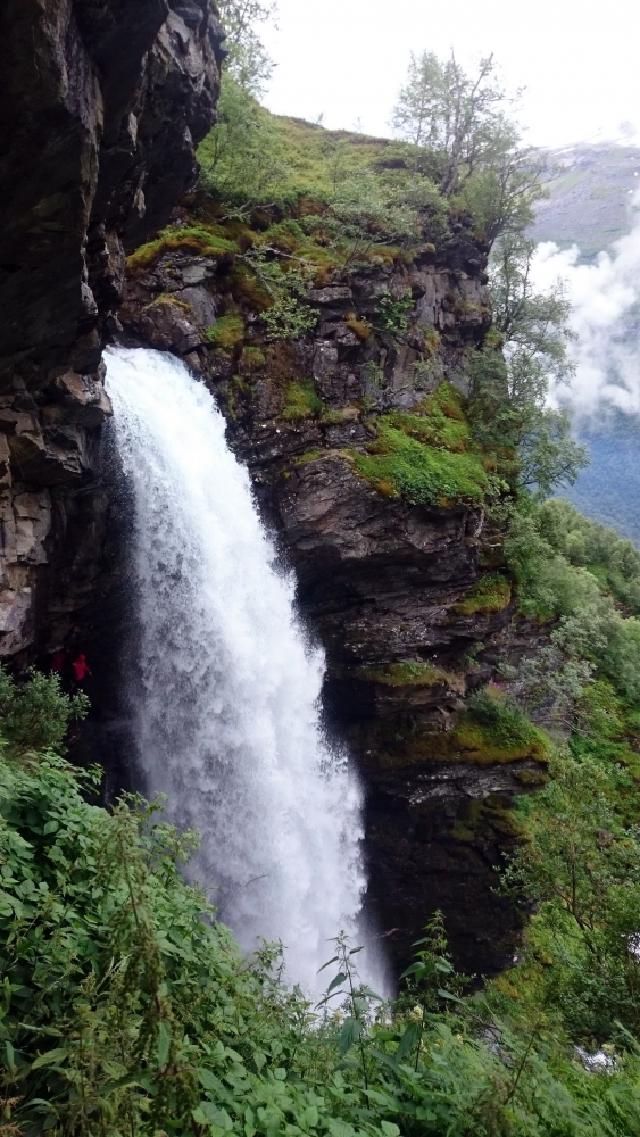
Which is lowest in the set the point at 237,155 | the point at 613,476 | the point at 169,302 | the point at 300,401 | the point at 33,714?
the point at 33,714

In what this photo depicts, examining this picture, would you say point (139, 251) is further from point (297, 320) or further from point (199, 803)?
point (199, 803)

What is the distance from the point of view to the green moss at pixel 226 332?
628 inches

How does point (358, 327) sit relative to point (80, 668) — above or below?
above

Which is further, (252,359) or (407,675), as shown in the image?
(252,359)

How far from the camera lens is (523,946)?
55.4 ft

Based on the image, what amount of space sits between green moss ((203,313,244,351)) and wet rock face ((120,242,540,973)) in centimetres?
16

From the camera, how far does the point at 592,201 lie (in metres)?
104

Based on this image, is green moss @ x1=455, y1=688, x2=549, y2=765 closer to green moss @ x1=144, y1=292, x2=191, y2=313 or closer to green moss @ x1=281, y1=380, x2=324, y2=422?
green moss @ x1=281, y1=380, x2=324, y2=422

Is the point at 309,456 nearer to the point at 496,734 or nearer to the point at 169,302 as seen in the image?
the point at 169,302

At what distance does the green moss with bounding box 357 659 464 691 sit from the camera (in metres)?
15.7

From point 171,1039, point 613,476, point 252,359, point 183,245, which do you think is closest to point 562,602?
point 252,359

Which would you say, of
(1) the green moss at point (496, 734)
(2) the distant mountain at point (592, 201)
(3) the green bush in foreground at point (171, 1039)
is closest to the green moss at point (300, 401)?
(1) the green moss at point (496, 734)

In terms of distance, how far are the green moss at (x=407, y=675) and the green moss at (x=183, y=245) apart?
36.6 feet

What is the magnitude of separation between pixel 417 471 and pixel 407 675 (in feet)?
16.3
